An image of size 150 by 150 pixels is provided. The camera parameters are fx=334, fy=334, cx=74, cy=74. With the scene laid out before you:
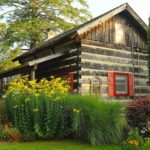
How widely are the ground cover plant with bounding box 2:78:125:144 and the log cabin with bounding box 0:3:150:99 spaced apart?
431 centimetres

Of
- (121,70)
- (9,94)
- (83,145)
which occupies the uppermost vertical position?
(121,70)

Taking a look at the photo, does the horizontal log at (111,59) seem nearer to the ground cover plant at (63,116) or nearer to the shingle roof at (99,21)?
the shingle roof at (99,21)

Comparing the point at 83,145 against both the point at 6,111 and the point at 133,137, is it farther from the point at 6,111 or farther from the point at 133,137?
the point at 6,111

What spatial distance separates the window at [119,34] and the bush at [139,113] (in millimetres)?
7710

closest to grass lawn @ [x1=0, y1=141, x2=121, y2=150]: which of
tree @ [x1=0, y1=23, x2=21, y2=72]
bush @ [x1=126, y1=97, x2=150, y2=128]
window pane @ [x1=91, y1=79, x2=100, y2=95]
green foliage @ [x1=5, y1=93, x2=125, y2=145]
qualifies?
green foliage @ [x1=5, y1=93, x2=125, y2=145]

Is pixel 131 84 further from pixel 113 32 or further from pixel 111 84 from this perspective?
pixel 113 32

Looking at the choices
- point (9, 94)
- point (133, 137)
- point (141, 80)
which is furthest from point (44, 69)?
point (133, 137)

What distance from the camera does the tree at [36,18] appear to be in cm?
3184

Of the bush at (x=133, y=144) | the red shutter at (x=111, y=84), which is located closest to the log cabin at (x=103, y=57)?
the red shutter at (x=111, y=84)

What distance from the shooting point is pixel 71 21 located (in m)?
34.4

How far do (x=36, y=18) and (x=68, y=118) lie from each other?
21190 millimetres

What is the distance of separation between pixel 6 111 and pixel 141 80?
10.4 meters

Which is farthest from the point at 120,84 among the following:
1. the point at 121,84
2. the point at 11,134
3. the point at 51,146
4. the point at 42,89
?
the point at 51,146

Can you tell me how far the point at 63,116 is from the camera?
12.7 meters
